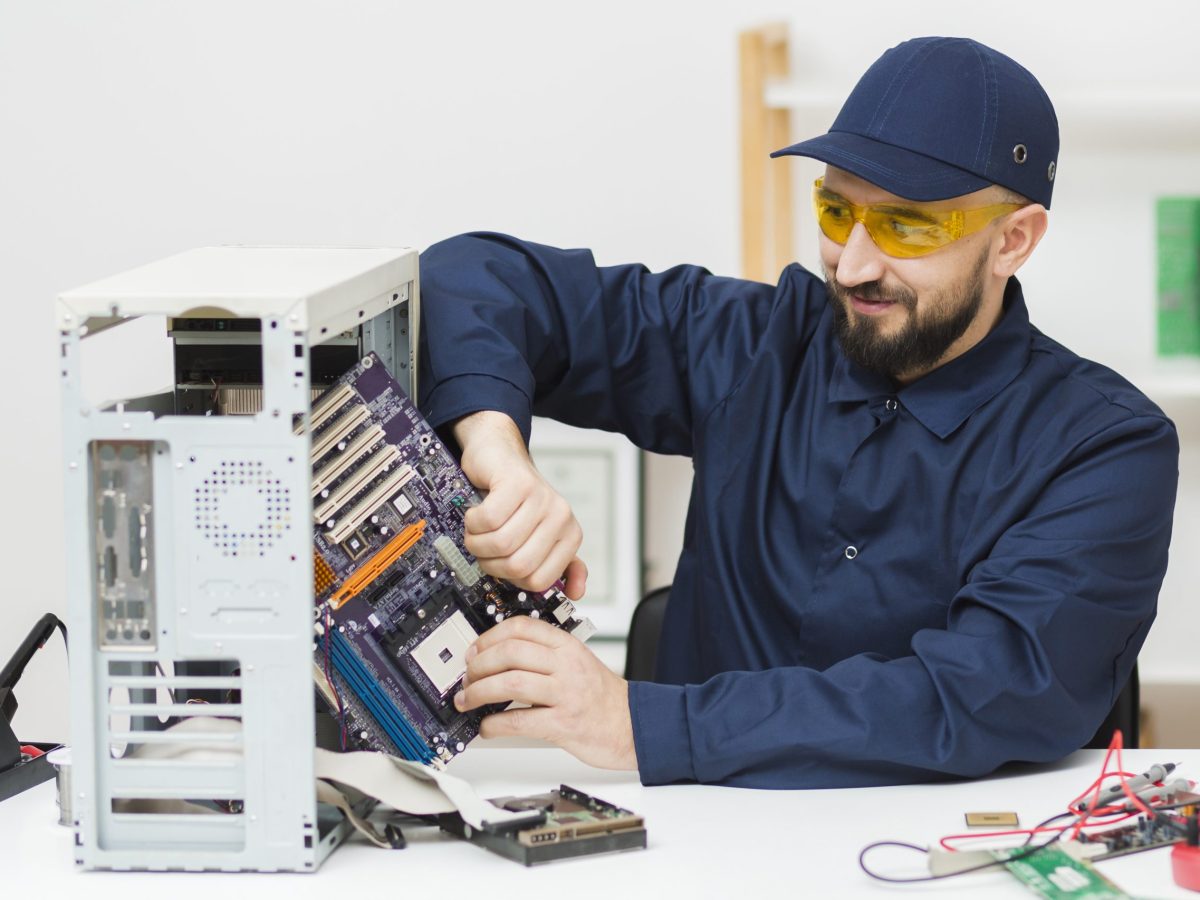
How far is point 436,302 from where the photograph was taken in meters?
1.62

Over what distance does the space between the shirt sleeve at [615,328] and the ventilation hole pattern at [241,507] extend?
63 cm

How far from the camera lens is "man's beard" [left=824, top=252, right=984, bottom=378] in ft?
5.41

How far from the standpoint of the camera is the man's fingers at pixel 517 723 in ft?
4.36

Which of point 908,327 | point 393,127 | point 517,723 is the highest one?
point 393,127

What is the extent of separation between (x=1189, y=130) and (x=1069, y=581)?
1571 millimetres

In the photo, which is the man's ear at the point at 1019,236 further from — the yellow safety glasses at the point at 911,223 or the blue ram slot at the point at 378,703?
the blue ram slot at the point at 378,703

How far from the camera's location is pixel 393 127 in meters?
2.89

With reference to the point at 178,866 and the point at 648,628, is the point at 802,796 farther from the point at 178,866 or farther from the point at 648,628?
the point at 648,628

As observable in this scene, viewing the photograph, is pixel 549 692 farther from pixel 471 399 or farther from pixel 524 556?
pixel 471 399

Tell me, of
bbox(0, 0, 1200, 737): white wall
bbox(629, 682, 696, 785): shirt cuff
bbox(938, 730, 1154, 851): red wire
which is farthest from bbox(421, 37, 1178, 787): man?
bbox(0, 0, 1200, 737): white wall

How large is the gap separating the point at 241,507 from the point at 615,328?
835 mm

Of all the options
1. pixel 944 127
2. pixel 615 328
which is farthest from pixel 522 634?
pixel 944 127

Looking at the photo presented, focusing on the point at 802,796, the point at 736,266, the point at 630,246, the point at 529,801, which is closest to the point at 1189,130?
the point at 736,266

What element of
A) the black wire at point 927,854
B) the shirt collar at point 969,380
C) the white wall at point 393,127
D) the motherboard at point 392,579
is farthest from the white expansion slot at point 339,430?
the white wall at point 393,127
